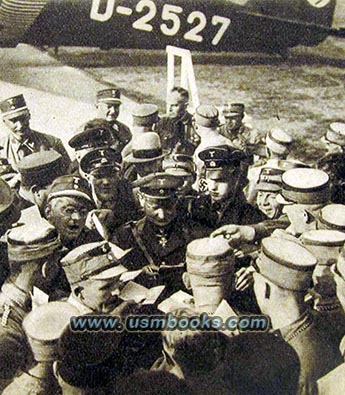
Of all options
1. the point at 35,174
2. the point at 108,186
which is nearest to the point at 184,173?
the point at 108,186

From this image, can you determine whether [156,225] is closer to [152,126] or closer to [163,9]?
[152,126]

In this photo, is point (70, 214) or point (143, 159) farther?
point (143, 159)

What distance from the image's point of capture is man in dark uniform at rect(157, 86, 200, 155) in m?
5.28

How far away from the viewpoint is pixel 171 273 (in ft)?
10.9

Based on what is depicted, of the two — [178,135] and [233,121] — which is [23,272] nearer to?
[178,135]

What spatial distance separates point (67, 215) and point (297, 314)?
1698mm

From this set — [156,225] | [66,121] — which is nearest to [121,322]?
[156,225]

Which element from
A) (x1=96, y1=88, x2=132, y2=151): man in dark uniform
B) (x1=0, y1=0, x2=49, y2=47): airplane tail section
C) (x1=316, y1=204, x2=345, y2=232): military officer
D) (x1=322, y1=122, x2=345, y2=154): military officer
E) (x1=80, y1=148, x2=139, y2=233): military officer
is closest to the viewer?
(x1=316, y1=204, x2=345, y2=232): military officer

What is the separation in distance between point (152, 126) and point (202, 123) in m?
0.56

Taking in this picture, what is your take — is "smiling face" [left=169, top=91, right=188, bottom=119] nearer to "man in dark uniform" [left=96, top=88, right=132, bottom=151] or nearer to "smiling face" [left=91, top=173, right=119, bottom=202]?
"man in dark uniform" [left=96, top=88, right=132, bottom=151]

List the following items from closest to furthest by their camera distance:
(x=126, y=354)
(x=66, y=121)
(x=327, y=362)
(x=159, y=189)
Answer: (x=327, y=362), (x=126, y=354), (x=159, y=189), (x=66, y=121)

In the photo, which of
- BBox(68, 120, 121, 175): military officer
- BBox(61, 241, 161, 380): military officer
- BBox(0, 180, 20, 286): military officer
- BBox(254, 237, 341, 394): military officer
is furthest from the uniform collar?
BBox(68, 120, 121, 175): military officer

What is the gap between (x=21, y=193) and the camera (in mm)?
4152

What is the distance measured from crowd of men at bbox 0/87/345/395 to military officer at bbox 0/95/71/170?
0.37 meters
